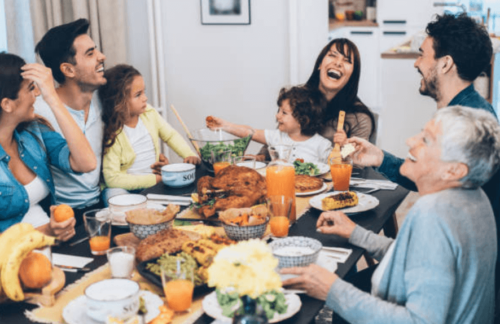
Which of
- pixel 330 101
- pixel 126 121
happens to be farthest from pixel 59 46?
pixel 330 101

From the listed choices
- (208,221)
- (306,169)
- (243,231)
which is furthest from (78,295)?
(306,169)

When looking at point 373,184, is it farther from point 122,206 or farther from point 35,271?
point 35,271

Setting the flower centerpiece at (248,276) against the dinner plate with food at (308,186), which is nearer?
the flower centerpiece at (248,276)

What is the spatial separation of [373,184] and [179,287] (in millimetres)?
1274

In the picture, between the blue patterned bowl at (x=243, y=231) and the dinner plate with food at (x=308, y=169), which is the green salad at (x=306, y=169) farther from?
the blue patterned bowl at (x=243, y=231)

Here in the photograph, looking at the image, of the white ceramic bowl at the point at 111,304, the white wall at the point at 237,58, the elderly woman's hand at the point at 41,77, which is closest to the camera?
the white ceramic bowl at the point at 111,304

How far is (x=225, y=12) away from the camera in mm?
4414

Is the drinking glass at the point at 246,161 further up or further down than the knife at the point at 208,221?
further up

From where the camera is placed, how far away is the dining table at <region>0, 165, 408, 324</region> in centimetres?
139

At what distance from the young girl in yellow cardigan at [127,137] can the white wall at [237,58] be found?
4.80 ft

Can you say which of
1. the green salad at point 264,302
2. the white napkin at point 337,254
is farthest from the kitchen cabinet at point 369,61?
the green salad at point 264,302

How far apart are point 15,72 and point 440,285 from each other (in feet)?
5.57

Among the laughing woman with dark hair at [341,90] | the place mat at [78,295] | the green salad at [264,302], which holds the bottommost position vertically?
the place mat at [78,295]

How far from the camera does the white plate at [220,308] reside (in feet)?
4.37
